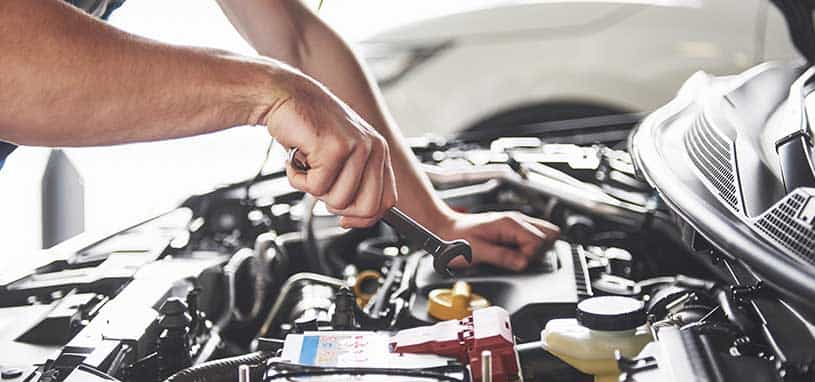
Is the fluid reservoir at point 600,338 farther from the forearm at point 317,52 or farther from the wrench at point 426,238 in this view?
the forearm at point 317,52

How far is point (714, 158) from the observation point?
41.8 inches

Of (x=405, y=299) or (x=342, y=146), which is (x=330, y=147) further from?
(x=405, y=299)

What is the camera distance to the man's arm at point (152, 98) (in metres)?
0.80

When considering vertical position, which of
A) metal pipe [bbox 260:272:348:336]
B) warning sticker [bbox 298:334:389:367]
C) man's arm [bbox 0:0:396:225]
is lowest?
metal pipe [bbox 260:272:348:336]

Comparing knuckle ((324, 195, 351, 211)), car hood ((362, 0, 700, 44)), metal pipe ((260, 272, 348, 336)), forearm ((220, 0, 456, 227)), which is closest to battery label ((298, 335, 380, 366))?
knuckle ((324, 195, 351, 211))

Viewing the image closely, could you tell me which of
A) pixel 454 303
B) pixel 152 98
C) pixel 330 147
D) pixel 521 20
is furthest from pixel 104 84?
pixel 521 20

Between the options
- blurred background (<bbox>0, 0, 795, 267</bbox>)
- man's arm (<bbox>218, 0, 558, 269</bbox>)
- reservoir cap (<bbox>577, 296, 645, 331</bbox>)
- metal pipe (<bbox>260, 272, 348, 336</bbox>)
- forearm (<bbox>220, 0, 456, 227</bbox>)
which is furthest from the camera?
blurred background (<bbox>0, 0, 795, 267</bbox>)

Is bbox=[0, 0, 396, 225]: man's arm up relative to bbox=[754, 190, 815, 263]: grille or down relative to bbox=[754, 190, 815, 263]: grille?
up

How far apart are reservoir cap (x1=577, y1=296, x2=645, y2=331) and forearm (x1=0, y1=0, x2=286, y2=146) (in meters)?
0.38

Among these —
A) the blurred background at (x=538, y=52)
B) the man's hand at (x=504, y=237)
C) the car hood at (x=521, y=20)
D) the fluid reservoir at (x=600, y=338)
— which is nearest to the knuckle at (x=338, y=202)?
the fluid reservoir at (x=600, y=338)

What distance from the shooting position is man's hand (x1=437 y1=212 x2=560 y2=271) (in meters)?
1.29

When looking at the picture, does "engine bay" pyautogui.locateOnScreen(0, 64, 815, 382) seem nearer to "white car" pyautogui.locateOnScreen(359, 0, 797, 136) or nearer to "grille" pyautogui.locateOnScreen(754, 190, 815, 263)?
"grille" pyautogui.locateOnScreen(754, 190, 815, 263)

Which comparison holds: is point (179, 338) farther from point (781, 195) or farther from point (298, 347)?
point (781, 195)

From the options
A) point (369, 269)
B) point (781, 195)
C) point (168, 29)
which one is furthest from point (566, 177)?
point (168, 29)
